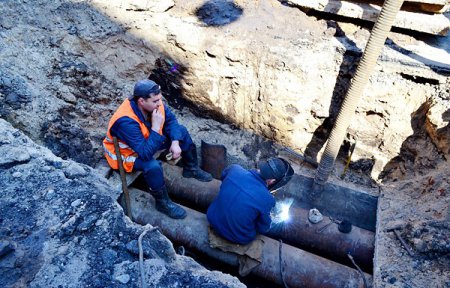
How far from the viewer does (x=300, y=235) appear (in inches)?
156

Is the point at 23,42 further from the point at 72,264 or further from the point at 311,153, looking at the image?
the point at 311,153

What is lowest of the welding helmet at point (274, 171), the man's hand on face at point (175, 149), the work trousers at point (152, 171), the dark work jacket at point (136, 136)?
the work trousers at point (152, 171)

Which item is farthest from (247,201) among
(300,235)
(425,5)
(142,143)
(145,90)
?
(425,5)

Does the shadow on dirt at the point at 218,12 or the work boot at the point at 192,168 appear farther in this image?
the shadow on dirt at the point at 218,12

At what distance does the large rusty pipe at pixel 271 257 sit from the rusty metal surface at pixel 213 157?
1149 mm

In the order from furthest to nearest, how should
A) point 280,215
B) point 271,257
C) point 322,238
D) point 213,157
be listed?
point 213,157 → point 280,215 → point 322,238 → point 271,257

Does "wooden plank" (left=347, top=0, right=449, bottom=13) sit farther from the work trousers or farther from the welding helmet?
the work trousers

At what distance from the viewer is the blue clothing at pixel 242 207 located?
3.28m

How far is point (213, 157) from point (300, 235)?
1.77 m

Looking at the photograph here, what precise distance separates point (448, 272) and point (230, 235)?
2.02m

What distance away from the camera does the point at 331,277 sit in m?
3.40

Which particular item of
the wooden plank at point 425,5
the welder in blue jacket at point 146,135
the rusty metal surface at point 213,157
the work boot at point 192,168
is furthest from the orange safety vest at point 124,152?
the wooden plank at point 425,5

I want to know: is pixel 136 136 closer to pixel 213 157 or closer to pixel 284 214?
pixel 213 157

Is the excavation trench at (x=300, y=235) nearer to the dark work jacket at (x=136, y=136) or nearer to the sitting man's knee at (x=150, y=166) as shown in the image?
the sitting man's knee at (x=150, y=166)
